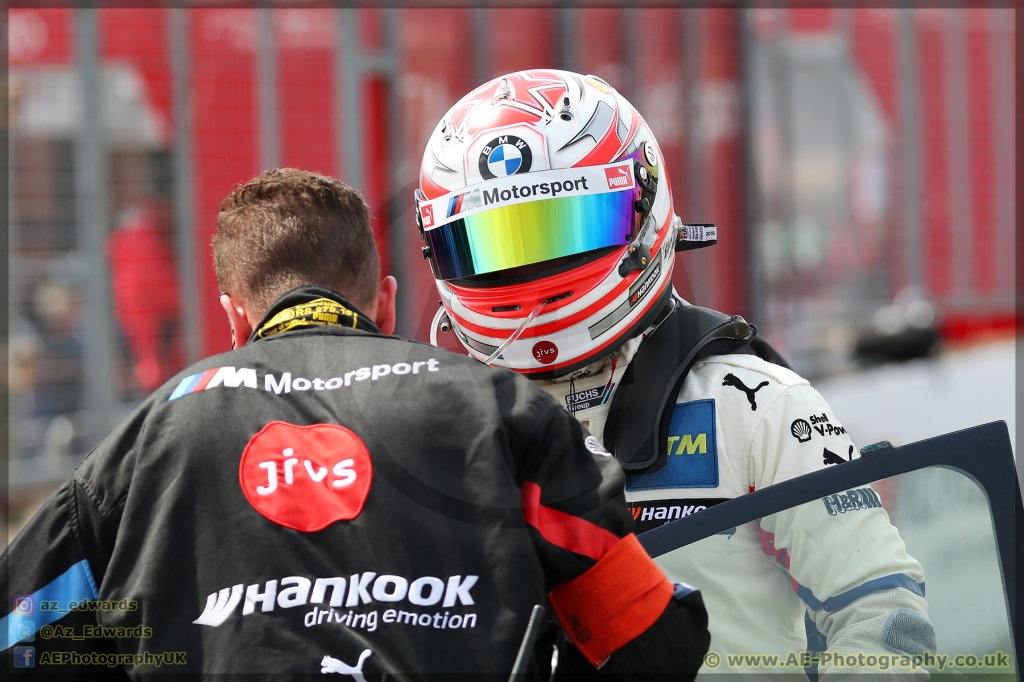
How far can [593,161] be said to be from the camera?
216 centimetres

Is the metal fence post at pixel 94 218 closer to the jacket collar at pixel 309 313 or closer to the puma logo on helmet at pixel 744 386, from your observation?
the jacket collar at pixel 309 313

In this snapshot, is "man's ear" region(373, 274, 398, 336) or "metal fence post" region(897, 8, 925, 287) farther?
"metal fence post" region(897, 8, 925, 287)

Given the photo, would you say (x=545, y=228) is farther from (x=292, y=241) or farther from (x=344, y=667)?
(x=344, y=667)

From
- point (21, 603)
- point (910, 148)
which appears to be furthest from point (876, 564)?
point (910, 148)

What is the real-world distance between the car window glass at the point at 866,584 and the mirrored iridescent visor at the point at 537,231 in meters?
0.75

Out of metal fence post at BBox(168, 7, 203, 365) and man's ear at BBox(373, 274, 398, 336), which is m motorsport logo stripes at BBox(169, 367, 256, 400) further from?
metal fence post at BBox(168, 7, 203, 365)

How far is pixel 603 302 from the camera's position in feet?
6.98

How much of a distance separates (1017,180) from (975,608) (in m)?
8.43

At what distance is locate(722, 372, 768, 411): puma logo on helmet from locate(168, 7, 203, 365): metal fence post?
4.50m

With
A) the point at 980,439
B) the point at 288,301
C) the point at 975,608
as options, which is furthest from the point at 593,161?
the point at 975,608

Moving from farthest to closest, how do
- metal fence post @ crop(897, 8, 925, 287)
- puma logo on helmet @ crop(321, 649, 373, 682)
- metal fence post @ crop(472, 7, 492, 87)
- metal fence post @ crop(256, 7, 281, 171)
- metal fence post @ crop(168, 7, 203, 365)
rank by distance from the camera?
1. metal fence post @ crop(897, 8, 925, 287)
2. metal fence post @ crop(472, 7, 492, 87)
3. metal fence post @ crop(256, 7, 281, 171)
4. metal fence post @ crop(168, 7, 203, 365)
5. puma logo on helmet @ crop(321, 649, 373, 682)

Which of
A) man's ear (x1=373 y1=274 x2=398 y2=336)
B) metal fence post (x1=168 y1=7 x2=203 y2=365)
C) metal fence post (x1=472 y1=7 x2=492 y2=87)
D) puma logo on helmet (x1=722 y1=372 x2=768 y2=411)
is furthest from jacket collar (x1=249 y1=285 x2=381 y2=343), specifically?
metal fence post (x1=472 y1=7 x2=492 y2=87)

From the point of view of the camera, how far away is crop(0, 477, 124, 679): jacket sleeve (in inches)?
58.7

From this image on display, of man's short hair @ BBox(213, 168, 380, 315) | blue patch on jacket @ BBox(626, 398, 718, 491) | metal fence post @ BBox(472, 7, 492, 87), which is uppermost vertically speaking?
metal fence post @ BBox(472, 7, 492, 87)
